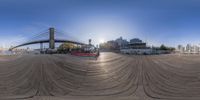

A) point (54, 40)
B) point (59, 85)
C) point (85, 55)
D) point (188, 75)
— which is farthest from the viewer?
point (54, 40)

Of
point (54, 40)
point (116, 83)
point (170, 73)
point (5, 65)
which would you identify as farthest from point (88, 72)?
point (54, 40)

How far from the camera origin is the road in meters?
3.53

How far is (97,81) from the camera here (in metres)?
4.05

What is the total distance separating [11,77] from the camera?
4.18 m

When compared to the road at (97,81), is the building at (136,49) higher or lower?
higher

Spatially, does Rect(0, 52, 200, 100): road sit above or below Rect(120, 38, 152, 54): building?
below

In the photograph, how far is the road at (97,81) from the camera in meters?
3.53

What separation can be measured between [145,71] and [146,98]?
1.37 metres

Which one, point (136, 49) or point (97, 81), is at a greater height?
point (136, 49)

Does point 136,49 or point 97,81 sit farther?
point 136,49

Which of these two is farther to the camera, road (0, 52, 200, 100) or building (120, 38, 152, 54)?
building (120, 38, 152, 54)

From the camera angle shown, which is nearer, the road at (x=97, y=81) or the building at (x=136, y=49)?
the road at (x=97, y=81)

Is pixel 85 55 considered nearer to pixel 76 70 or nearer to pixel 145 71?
pixel 76 70

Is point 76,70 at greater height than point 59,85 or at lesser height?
greater
